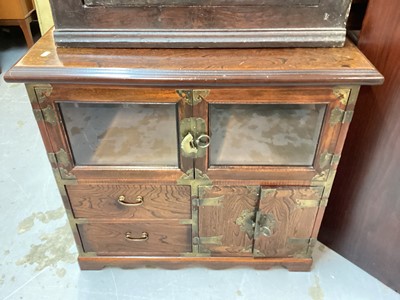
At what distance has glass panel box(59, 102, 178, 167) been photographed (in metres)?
0.89

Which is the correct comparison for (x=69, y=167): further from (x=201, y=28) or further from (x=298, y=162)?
(x=298, y=162)

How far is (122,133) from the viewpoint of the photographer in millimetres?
953

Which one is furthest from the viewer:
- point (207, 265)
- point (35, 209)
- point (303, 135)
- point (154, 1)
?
point (35, 209)

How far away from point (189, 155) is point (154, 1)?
0.38 meters

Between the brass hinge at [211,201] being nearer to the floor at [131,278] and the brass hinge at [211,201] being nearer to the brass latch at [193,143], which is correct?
the brass latch at [193,143]

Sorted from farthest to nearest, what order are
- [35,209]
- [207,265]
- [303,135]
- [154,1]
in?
[35,209]
[207,265]
[303,135]
[154,1]

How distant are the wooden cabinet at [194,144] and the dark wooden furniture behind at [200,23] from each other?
0.03 m

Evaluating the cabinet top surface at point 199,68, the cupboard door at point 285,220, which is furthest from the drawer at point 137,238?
the cabinet top surface at point 199,68

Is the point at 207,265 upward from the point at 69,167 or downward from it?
downward

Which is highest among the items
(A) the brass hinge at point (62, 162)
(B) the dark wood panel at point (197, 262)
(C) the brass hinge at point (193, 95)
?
(C) the brass hinge at point (193, 95)

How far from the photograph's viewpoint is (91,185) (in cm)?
100

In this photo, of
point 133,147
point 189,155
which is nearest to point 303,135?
point 189,155

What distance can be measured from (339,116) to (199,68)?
0.36m

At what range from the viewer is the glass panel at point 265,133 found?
89 centimetres
